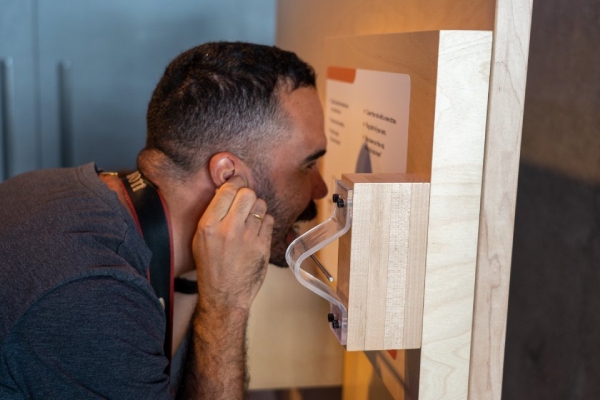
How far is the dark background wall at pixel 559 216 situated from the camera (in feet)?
3.25

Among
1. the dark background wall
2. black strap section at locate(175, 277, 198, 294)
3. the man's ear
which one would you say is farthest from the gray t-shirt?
the dark background wall

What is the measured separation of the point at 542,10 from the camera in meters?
1.09

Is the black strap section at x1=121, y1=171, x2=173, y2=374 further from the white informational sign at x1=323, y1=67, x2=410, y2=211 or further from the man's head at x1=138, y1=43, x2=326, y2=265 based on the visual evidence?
the white informational sign at x1=323, y1=67, x2=410, y2=211

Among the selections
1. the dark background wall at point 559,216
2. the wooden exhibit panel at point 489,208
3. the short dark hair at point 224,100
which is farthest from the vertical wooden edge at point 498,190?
the short dark hair at point 224,100

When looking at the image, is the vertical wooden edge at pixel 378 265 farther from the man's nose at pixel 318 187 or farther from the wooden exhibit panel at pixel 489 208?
the man's nose at pixel 318 187

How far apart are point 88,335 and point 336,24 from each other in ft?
2.43

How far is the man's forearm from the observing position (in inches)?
39.4

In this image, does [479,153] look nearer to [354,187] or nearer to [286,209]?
[354,187]

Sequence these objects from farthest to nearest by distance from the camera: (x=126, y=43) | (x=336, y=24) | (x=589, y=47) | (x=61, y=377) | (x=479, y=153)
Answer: (x=126, y=43)
(x=336, y=24)
(x=589, y=47)
(x=61, y=377)
(x=479, y=153)

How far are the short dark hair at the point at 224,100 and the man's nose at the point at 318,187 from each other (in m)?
0.13

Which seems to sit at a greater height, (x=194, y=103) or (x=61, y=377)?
(x=194, y=103)

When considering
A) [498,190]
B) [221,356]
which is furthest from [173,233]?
[498,190]

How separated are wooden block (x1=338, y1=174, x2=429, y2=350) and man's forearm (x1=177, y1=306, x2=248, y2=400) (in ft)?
0.92

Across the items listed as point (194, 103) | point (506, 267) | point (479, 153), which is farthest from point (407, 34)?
point (194, 103)
